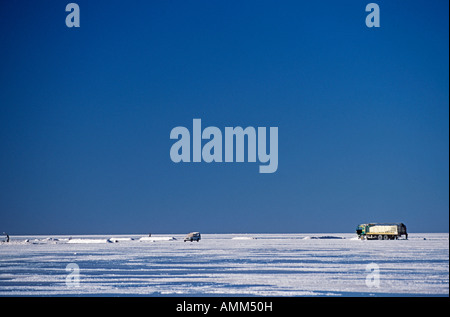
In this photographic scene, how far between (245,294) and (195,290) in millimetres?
2243

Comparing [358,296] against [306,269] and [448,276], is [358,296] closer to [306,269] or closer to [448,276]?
[448,276]

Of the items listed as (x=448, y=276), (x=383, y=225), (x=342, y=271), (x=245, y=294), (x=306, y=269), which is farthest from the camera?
(x=383, y=225)

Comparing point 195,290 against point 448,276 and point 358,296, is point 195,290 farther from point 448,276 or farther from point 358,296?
point 448,276

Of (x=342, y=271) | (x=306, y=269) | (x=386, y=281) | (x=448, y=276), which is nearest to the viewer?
(x=386, y=281)

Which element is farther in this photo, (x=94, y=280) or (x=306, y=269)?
(x=306, y=269)

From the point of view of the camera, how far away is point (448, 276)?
25.2 metres

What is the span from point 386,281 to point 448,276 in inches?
151

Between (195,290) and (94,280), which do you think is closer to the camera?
(195,290)
